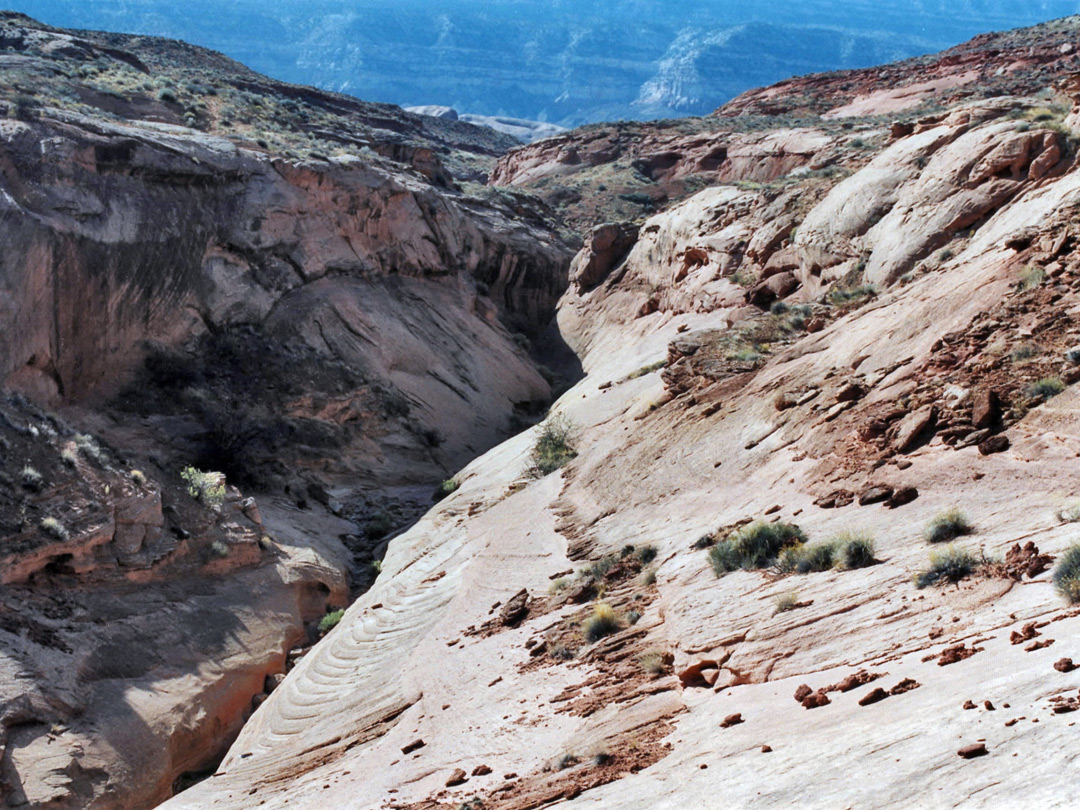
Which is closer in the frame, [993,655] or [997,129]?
[993,655]

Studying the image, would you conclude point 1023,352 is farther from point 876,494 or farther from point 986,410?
point 876,494

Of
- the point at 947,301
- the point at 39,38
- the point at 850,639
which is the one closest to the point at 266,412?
the point at 947,301

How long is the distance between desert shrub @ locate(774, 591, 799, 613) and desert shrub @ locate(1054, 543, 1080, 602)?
2.76 metres

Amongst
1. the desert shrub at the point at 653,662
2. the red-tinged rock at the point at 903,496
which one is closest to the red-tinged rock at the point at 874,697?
the desert shrub at the point at 653,662

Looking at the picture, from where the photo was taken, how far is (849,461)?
14102 millimetres

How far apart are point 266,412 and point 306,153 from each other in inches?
469

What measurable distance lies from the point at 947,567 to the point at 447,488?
707 inches

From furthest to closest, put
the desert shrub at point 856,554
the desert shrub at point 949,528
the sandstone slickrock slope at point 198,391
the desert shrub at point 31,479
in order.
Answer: the desert shrub at point 31,479, the sandstone slickrock slope at point 198,391, the desert shrub at point 856,554, the desert shrub at point 949,528

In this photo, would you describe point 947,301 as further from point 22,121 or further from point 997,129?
point 22,121

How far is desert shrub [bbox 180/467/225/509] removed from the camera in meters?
22.6

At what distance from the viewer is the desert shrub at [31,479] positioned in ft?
61.4

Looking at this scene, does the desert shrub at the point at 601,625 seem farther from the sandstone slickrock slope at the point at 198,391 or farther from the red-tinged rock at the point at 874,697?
the sandstone slickrock slope at the point at 198,391

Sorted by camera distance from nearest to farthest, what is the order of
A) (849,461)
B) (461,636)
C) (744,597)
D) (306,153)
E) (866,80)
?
(744,597)
(849,461)
(461,636)
(306,153)
(866,80)

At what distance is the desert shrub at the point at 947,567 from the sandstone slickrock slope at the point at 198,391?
36.9 ft
